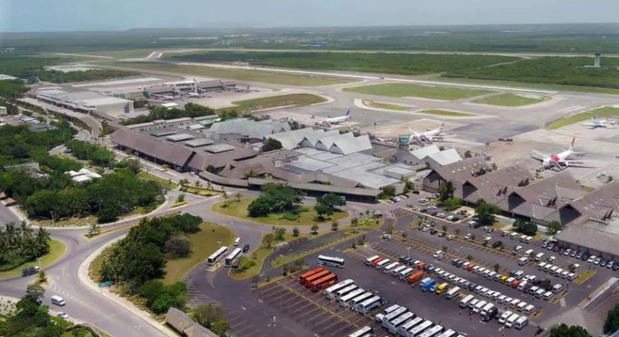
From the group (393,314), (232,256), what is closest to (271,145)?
(232,256)

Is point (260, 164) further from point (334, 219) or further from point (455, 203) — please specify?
point (455, 203)

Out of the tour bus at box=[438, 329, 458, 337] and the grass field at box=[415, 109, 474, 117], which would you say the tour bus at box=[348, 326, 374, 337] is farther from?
the grass field at box=[415, 109, 474, 117]

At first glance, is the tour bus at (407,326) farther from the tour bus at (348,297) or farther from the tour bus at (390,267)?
the tour bus at (390,267)

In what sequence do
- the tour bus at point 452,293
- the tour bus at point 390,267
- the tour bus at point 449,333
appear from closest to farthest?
1. the tour bus at point 449,333
2. the tour bus at point 452,293
3. the tour bus at point 390,267

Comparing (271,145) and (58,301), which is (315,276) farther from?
(271,145)

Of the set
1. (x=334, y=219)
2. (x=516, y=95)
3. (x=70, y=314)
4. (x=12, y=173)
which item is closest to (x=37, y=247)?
(x=70, y=314)

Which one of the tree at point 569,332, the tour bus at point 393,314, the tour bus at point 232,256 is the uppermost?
the tree at point 569,332

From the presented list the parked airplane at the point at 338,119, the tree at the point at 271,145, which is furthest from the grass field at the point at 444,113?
the tree at the point at 271,145
